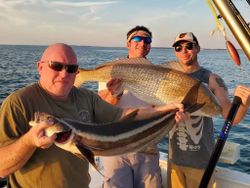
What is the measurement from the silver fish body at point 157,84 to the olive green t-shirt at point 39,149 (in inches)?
58.9

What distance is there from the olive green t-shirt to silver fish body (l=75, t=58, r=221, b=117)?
150 centimetres

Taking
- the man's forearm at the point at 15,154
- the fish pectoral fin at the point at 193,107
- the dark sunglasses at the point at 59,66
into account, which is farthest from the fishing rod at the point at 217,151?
the man's forearm at the point at 15,154

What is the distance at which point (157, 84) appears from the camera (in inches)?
189

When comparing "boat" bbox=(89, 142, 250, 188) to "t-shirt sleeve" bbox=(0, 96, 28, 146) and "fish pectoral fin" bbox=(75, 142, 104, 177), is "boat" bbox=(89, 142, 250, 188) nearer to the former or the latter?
"fish pectoral fin" bbox=(75, 142, 104, 177)

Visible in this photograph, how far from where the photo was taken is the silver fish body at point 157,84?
4.46 m

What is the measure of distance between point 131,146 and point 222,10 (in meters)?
1.53

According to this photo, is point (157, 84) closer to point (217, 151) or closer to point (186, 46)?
point (186, 46)

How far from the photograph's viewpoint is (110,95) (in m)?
4.93

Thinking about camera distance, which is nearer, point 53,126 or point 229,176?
point 53,126

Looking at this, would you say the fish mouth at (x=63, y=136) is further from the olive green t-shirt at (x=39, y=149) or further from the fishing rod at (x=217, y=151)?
the fishing rod at (x=217, y=151)

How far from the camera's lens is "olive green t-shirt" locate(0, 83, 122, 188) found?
117 inches

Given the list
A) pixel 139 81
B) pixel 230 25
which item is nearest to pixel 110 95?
pixel 139 81

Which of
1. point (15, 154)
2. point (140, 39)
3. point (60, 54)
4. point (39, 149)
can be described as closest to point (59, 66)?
point (60, 54)

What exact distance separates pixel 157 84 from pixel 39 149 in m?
2.18
